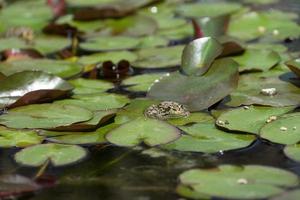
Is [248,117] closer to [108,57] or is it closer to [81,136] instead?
[81,136]

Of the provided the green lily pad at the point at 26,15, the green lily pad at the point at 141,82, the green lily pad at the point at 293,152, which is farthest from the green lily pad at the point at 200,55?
the green lily pad at the point at 26,15

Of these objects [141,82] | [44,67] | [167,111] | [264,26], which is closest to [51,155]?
[167,111]

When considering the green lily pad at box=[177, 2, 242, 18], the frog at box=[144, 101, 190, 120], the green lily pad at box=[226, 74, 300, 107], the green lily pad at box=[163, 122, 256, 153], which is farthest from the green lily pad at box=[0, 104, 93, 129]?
the green lily pad at box=[177, 2, 242, 18]

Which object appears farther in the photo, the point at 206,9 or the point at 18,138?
the point at 206,9

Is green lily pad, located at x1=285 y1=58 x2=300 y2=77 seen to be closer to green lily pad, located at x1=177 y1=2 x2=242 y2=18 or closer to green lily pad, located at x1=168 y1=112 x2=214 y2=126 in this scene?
green lily pad, located at x1=168 y1=112 x2=214 y2=126

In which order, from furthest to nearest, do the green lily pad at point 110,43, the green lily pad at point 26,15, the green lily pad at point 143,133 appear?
the green lily pad at point 26,15, the green lily pad at point 110,43, the green lily pad at point 143,133

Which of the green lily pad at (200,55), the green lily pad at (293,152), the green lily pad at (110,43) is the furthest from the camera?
the green lily pad at (110,43)

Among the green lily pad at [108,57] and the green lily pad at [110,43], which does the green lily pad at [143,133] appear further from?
the green lily pad at [110,43]
